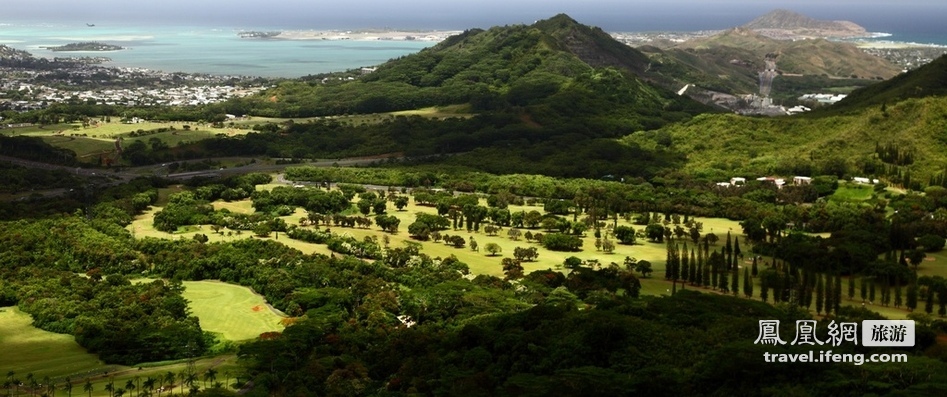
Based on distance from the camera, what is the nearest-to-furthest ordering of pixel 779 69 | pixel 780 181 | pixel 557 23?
pixel 780 181
pixel 557 23
pixel 779 69

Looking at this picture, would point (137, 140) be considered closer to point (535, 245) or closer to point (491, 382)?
point (535, 245)

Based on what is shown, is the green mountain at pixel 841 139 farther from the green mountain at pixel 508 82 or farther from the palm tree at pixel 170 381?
the palm tree at pixel 170 381

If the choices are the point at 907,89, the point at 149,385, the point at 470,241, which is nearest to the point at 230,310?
the point at 149,385

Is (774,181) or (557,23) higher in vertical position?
(557,23)

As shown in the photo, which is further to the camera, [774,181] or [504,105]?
[504,105]

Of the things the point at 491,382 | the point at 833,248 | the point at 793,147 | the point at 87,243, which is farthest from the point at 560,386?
the point at 793,147

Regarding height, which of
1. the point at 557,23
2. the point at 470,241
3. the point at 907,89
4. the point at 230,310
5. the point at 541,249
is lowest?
the point at 230,310

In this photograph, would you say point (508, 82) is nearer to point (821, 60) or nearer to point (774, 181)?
point (774, 181)
